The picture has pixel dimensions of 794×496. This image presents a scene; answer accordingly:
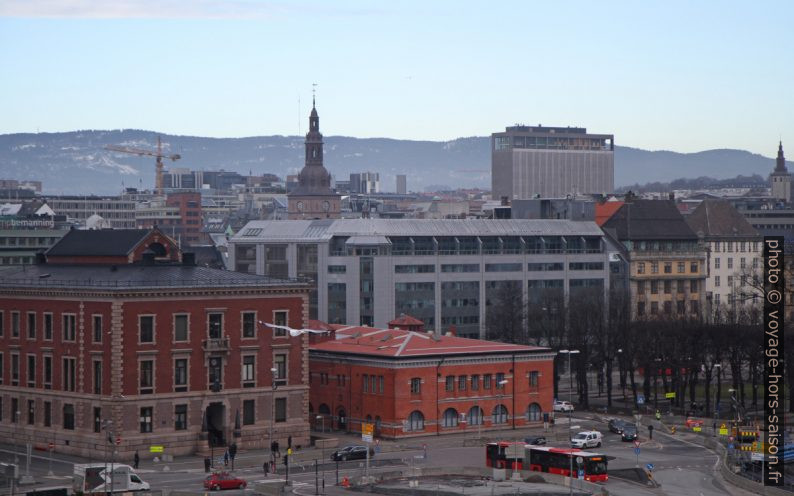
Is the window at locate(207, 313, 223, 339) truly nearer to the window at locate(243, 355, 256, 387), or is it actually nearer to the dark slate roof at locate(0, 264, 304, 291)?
the dark slate roof at locate(0, 264, 304, 291)

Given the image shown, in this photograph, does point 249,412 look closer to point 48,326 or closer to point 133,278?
point 133,278

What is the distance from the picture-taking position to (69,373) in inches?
4606

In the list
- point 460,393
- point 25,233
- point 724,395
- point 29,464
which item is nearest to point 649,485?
point 460,393

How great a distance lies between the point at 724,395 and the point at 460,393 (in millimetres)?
42924

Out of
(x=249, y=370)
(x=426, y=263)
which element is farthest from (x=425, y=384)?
(x=426, y=263)

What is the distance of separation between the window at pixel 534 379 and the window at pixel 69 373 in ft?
114

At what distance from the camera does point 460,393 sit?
128 meters

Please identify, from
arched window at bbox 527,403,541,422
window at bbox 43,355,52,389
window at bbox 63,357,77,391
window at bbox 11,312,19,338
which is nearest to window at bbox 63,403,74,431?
window at bbox 63,357,77,391

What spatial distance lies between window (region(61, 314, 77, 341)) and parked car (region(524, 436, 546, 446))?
102 ft

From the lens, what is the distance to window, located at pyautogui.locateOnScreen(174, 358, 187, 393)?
379 ft

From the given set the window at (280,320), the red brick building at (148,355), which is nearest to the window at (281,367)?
the red brick building at (148,355)

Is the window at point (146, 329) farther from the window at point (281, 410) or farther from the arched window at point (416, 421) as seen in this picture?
the arched window at point (416, 421)

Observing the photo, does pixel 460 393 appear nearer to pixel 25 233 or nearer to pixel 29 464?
pixel 29 464

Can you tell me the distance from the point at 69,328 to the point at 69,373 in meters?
2.94
